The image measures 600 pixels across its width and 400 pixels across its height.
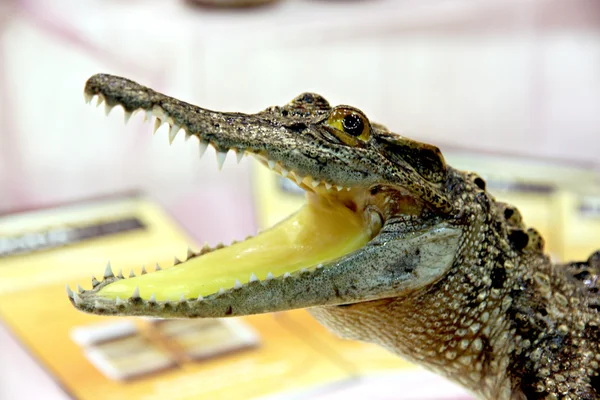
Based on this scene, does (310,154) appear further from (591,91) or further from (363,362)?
(591,91)

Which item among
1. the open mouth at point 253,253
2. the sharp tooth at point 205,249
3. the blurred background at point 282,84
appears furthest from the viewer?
the blurred background at point 282,84

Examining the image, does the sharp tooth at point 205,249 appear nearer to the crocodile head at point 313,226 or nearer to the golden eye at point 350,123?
the crocodile head at point 313,226

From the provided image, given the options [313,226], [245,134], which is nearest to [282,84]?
[313,226]

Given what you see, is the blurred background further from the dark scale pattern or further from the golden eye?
the golden eye

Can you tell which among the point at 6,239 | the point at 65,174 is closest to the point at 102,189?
the point at 65,174

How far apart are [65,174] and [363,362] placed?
116 centimetres

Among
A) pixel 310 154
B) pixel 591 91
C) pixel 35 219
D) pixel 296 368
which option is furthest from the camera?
pixel 591 91

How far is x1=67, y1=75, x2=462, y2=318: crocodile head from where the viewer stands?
2.72 feet

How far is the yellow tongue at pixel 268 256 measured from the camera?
85cm

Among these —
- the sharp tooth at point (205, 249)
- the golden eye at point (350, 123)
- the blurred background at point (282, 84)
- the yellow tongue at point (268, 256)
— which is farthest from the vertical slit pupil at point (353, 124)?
the blurred background at point (282, 84)

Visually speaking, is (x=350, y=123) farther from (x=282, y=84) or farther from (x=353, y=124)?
(x=282, y=84)

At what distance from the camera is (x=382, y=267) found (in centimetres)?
90

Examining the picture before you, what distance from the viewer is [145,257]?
2.11 metres

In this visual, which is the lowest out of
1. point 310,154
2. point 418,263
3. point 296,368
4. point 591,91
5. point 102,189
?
point 296,368
